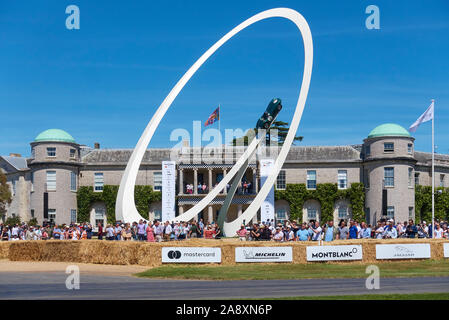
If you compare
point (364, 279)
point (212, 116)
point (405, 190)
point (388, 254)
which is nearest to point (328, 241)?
point (388, 254)

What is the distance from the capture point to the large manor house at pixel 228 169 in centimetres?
6431

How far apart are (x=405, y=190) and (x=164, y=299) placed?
51531mm

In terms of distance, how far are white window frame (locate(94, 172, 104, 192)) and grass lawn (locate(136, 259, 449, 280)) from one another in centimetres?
4413

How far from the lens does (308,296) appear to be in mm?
16484

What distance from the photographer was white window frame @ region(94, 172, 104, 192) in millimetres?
69250

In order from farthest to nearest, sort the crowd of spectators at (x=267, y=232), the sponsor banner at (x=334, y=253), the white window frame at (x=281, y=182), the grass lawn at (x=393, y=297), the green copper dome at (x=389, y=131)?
the white window frame at (x=281, y=182)
the green copper dome at (x=389, y=131)
the crowd of spectators at (x=267, y=232)
the sponsor banner at (x=334, y=253)
the grass lawn at (x=393, y=297)

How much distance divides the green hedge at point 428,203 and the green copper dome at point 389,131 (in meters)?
6.22

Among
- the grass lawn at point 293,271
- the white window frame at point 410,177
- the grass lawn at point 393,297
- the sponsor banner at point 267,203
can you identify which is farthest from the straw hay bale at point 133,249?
the white window frame at point 410,177

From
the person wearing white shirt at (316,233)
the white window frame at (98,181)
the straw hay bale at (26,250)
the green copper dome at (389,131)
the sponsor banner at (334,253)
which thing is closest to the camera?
the sponsor banner at (334,253)

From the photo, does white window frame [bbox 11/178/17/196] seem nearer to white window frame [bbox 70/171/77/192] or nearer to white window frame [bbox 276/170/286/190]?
white window frame [bbox 70/171/77/192]

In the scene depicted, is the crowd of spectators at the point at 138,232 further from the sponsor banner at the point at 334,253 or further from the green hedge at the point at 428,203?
the green hedge at the point at 428,203

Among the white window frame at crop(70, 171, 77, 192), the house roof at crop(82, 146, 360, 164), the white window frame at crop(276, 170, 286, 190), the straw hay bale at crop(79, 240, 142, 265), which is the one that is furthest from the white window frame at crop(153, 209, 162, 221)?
the straw hay bale at crop(79, 240, 142, 265)

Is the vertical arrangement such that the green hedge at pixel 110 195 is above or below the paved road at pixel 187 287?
above

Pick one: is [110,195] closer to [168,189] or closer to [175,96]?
[168,189]
